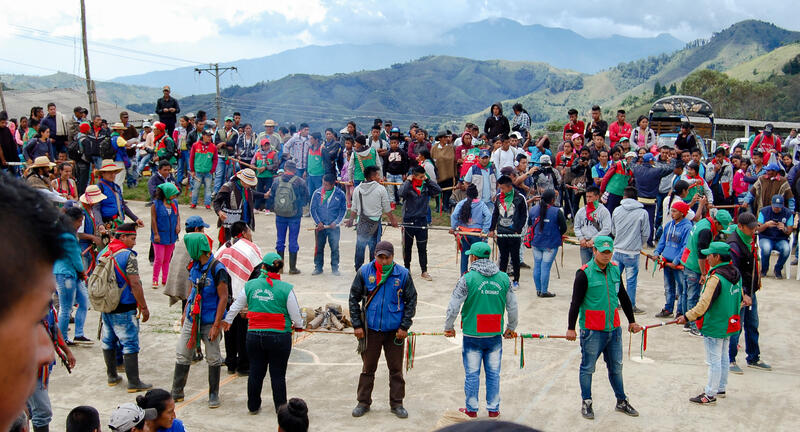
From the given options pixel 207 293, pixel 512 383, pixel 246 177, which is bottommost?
pixel 512 383

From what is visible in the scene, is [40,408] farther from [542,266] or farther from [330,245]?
[542,266]

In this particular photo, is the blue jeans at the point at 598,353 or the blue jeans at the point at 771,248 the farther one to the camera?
the blue jeans at the point at 771,248

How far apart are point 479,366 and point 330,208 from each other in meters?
6.61

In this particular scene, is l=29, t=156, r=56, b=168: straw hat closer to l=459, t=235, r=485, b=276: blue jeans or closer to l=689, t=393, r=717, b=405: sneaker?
l=459, t=235, r=485, b=276: blue jeans

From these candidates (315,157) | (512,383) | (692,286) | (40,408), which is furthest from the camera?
(315,157)

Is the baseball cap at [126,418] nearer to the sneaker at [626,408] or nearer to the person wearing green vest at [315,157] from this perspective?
the sneaker at [626,408]

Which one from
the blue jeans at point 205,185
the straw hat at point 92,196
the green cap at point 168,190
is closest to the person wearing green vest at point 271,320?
the green cap at point 168,190

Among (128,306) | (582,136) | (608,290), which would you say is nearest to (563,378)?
(608,290)

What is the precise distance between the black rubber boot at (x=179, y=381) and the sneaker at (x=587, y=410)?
4653mm

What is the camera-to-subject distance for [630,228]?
11664mm

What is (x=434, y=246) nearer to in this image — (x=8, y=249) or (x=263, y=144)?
(x=263, y=144)

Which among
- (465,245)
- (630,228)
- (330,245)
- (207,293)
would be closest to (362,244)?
(330,245)

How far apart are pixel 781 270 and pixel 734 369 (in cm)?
580

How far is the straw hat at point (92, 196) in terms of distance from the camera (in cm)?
1171
